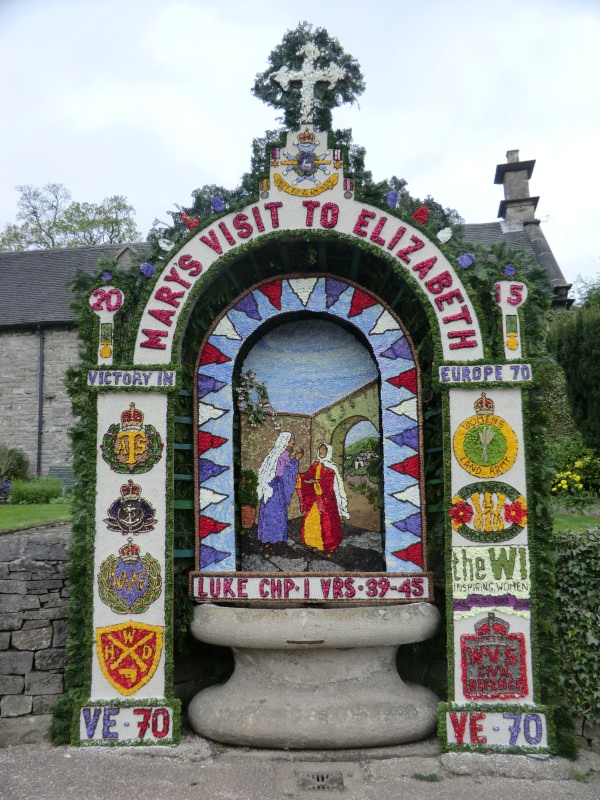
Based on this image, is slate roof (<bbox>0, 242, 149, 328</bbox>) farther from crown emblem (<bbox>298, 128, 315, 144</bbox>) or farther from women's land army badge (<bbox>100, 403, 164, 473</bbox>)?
women's land army badge (<bbox>100, 403, 164, 473</bbox>)

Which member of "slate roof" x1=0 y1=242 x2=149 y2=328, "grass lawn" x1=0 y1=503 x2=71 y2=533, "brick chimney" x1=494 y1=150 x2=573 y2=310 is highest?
"brick chimney" x1=494 y1=150 x2=573 y2=310

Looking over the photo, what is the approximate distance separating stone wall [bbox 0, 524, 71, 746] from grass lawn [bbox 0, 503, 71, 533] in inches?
39.2

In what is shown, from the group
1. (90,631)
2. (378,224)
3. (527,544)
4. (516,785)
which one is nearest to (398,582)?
(527,544)

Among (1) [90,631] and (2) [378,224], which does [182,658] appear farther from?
(2) [378,224]

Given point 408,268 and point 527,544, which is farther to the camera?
point 408,268

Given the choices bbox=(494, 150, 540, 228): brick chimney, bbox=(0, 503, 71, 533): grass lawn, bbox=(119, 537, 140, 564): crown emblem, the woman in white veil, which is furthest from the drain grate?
bbox=(494, 150, 540, 228): brick chimney

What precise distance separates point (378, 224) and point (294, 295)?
1096 millimetres

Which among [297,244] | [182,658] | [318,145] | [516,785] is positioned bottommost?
[516,785]

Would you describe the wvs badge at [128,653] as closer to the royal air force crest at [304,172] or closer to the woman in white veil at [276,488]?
the woman in white veil at [276,488]

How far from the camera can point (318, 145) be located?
22.4ft

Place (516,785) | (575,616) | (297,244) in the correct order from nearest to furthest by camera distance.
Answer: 1. (516,785)
2. (575,616)
3. (297,244)

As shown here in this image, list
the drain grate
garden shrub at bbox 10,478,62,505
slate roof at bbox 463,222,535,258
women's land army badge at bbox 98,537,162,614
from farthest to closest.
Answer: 1. slate roof at bbox 463,222,535,258
2. garden shrub at bbox 10,478,62,505
3. women's land army badge at bbox 98,537,162,614
4. the drain grate

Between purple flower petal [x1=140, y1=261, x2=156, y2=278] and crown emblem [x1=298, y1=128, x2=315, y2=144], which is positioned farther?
crown emblem [x1=298, y1=128, x2=315, y2=144]

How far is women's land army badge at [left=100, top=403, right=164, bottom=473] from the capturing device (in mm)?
6324
